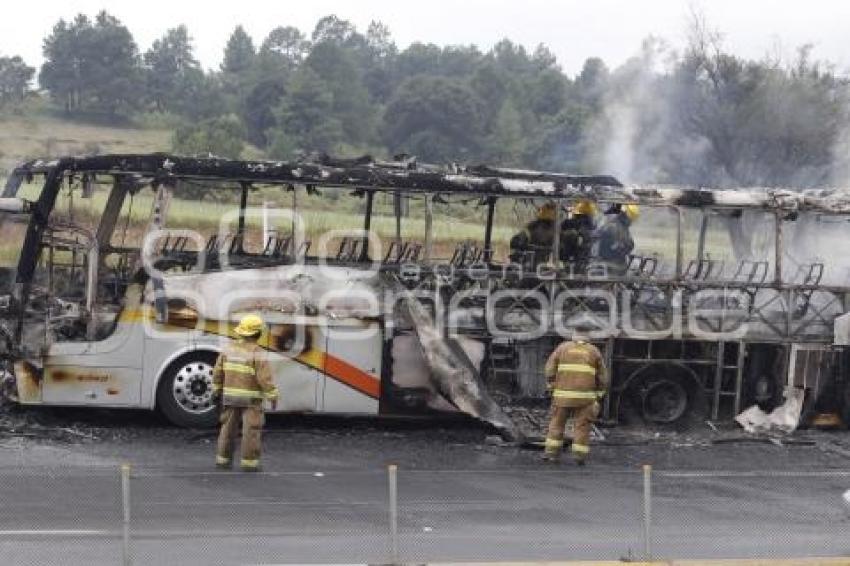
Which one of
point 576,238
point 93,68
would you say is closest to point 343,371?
point 576,238

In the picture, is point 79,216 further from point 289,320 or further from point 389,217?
point 389,217

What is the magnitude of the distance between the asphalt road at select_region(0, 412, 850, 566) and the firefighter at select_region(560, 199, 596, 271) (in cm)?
207

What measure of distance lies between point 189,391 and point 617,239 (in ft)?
16.8

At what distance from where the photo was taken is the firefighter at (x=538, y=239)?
14586 millimetres

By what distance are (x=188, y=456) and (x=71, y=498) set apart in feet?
8.19

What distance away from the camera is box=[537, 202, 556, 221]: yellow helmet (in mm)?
14625

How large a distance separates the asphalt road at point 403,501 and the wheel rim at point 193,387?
44 cm

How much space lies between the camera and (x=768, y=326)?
15102mm

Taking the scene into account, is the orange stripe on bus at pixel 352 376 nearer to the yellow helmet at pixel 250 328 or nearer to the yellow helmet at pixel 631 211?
the yellow helmet at pixel 250 328

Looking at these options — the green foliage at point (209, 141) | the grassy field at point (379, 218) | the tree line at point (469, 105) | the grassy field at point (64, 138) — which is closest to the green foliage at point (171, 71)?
the tree line at point (469, 105)

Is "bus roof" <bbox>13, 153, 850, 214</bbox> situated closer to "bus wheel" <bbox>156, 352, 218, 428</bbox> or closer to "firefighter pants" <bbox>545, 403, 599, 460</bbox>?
"bus wheel" <bbox>156, 352, 218, 428</bbox>

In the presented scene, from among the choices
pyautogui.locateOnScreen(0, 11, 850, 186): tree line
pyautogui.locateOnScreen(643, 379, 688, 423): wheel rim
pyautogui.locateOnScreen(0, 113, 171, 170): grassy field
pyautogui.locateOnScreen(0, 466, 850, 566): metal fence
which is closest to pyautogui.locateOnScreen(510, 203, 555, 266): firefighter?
pyautogui.locateOnScreen(643, 379, 688, 423): wheel rim

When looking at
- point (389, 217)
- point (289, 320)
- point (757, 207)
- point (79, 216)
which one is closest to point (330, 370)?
point (289, 320)

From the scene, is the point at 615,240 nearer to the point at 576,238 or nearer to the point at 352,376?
the point at 576,238
